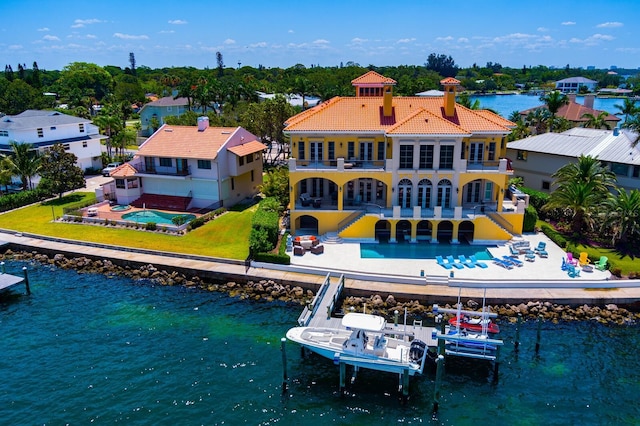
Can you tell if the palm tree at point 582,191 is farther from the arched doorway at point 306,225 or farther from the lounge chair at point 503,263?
the arched doorway at point 306,225

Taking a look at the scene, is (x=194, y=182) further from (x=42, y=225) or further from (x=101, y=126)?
(x=101, y=126)

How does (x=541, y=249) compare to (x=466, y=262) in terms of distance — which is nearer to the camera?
(x=466, y=262)

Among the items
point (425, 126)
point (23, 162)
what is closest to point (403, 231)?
point (425, 126)

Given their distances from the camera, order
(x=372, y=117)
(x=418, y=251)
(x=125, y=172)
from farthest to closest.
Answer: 1. (x=125, y=172)
2. (x=372, y=117)
3. (x=418, y=251)

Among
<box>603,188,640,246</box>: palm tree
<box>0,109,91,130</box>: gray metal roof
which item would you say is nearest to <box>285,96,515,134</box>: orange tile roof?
A: <box>603,188,640,246</box>: palm tree

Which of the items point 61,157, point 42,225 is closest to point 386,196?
point 42,225

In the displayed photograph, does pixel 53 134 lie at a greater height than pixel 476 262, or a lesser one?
greater

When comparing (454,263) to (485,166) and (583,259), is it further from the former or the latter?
(485,166)
